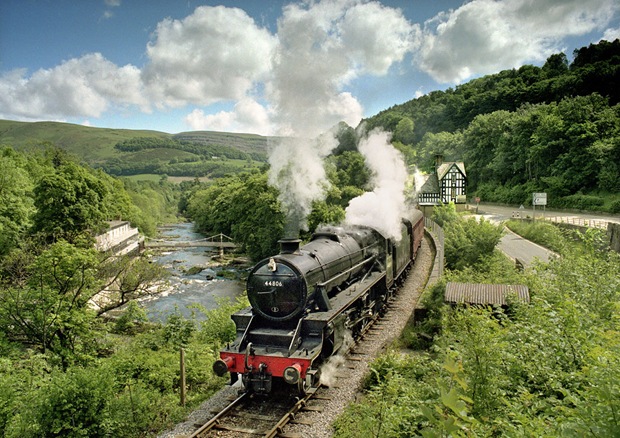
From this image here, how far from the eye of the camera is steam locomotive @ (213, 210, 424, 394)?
8.62 m

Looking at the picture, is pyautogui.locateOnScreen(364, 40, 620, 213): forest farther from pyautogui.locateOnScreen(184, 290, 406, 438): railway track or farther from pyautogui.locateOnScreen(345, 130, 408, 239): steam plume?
pyautogui.locateOnScreen(184, 290, 406, 438): railway track

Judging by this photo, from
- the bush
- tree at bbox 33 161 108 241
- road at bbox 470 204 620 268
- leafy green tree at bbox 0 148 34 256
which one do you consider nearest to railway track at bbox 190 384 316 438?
road at bbox 470 204 620 268

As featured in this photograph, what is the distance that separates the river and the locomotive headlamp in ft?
38.7

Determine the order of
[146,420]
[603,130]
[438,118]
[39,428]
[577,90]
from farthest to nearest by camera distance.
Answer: [438,118], [577,90], [603,130], [146,420], [39,428]

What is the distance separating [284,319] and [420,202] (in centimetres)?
3089

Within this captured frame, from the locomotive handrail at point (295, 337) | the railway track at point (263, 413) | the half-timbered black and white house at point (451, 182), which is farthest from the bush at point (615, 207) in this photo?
the locomotive handrail at point (295, 337)

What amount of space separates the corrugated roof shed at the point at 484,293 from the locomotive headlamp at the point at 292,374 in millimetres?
4580

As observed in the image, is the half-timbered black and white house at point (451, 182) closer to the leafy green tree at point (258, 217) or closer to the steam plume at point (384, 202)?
the leafy green tree at point (258, 217)

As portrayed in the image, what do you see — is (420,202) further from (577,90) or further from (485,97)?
(485,97)

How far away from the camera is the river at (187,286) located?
2762cm

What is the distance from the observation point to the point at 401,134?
65375mm

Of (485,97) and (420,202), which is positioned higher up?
(485,97)

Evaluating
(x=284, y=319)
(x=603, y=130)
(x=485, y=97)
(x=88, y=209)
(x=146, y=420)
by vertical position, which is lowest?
(x=146, y=420)

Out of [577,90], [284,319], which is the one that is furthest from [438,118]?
[284,319]
